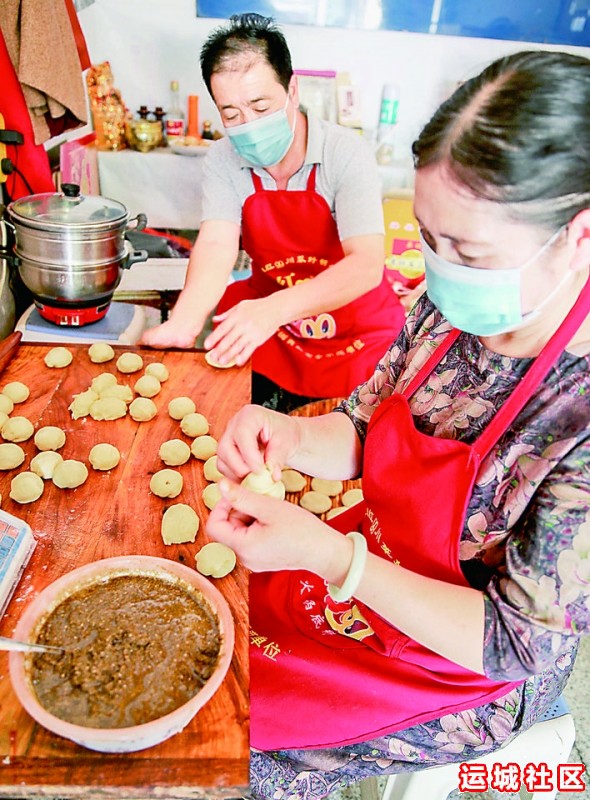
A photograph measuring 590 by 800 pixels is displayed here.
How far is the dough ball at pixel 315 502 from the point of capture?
1.72 metres

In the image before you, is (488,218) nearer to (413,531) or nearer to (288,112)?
(413,531)

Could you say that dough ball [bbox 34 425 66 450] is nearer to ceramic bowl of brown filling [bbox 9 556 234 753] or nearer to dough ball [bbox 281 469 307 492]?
ceramic bowl of brown filling [bbox 9 556 234 753]

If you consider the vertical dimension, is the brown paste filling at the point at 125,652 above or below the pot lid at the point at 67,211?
below

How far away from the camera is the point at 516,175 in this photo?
84cm

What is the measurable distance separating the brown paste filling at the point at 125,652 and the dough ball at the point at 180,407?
55cm

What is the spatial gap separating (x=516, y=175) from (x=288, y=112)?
1.43 metres

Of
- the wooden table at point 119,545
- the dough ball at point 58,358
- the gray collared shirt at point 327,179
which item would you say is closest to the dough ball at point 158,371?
the wooden table at point 119,545

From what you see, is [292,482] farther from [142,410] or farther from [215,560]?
[215,560]

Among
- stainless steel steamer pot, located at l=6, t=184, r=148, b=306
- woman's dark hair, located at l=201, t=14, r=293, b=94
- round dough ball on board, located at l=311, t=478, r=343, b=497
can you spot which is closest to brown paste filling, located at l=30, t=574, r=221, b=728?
round dough ball on board, located at l=311, t=478, r=343, b=497

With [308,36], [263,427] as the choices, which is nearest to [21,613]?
[263,427]

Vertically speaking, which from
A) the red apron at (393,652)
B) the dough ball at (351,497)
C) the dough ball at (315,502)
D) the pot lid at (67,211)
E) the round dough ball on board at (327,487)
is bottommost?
the round dough ball on board at (327,487)

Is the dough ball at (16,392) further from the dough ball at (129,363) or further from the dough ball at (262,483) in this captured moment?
the dough ball at (262,483)

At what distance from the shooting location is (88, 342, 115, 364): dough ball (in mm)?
1726

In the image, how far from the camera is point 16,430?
1.42 metres
